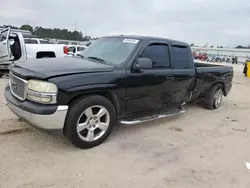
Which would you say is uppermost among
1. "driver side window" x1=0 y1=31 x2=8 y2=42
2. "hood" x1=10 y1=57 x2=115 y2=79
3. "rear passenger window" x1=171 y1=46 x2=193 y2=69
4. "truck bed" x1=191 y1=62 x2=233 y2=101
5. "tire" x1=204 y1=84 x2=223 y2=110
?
"driver side window" x1=0 y1=31 x2=8 y2=42

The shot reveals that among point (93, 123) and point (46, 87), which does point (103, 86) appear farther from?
point (46, 87)

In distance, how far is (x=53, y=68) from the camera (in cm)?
378

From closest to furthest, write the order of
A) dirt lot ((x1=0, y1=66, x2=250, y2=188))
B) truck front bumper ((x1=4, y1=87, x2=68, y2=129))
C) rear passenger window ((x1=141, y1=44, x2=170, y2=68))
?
dirt lot ((x1=0, y1=66, x2=250, y2=188))
truck front bumper ((x1=4, y1=87, x2=68, y2=129))
rear passenger window ((x1=141, y1=44, x2=170, y2=68))

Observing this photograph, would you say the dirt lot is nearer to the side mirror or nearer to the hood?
the hood

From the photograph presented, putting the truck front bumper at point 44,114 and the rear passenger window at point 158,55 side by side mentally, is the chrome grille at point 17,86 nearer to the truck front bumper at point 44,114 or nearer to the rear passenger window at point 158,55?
the truck front bumper at point 44,114

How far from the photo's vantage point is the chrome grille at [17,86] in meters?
3.81

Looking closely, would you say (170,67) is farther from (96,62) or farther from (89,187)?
(89,187)

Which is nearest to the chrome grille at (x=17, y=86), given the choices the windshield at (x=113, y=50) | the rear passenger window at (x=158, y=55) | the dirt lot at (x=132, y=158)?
the dirt lot at (x=132, y=158)

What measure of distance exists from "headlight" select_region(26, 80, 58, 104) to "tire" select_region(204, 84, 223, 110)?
14.9 ft

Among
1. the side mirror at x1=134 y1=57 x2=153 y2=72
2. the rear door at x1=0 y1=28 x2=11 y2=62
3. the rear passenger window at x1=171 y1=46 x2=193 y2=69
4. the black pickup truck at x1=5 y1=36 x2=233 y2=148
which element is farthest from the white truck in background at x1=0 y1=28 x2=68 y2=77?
the side mirror at x1=134 y1=57 x2=153 y2=72

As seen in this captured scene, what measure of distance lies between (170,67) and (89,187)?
3.00 metres

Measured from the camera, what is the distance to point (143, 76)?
457cm

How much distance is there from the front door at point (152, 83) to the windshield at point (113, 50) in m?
0.28

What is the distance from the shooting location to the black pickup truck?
3.60 m
